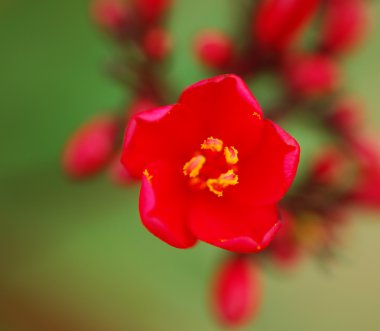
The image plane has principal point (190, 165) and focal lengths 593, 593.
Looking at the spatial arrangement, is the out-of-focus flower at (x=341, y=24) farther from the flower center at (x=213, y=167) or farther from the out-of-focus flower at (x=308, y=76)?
the flower center at (x=213, y=167)

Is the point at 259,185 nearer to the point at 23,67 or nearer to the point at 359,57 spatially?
the point at 23,67

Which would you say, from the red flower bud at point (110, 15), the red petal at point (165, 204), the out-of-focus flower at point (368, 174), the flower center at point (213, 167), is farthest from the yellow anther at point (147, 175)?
the out-of-focus flower at point (368, 174)

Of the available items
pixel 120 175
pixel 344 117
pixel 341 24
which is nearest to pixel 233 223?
pixel 120 175

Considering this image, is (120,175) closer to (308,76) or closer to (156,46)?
(156,46)

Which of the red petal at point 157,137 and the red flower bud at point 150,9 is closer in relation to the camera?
the red petal at point 157,137

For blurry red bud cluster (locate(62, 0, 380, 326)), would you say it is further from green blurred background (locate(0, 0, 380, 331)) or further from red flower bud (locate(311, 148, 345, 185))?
green blurred background (locate(0, 0, 380, 331))

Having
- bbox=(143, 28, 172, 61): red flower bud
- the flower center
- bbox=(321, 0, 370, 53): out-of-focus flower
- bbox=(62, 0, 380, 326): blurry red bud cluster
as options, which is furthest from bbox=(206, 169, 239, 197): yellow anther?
bbox=(321, 0, 370, 53): out-of-focus flower
